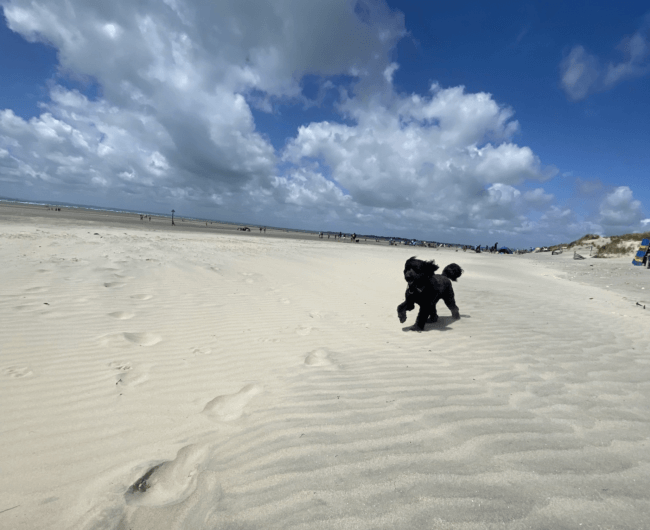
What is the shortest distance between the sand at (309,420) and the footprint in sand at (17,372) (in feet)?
0.06

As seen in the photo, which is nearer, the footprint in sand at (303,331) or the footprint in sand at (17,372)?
the footprint in sand at (17,372)

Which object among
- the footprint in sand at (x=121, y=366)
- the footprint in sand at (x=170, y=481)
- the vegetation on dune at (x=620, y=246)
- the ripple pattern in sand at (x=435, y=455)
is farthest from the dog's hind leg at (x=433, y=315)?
the vegetation on dune at (x=620, y=246)

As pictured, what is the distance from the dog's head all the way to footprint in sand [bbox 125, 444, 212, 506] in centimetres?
367

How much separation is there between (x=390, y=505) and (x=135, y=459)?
1.80 m

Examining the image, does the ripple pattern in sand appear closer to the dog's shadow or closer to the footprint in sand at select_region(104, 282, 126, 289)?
the dog's shadow

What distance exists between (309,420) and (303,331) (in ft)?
8.04

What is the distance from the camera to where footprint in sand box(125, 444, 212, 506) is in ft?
5.65

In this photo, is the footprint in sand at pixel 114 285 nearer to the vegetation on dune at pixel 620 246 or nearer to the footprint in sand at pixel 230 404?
the footprint in sand at pixel 230 404

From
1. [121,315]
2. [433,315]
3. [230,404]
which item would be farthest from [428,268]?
[121,315]

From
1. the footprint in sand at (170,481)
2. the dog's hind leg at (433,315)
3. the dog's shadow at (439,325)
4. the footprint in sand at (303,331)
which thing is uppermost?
the dog's hind leg at (433,315)

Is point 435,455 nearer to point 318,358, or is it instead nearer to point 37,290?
point 318,358

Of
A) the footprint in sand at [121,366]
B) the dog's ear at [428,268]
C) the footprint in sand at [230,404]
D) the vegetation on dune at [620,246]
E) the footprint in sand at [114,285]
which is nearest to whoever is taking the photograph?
the footprint in sand at [230,404]

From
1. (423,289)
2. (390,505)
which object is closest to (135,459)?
(390,505)

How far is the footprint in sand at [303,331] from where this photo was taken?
15.7 ft
